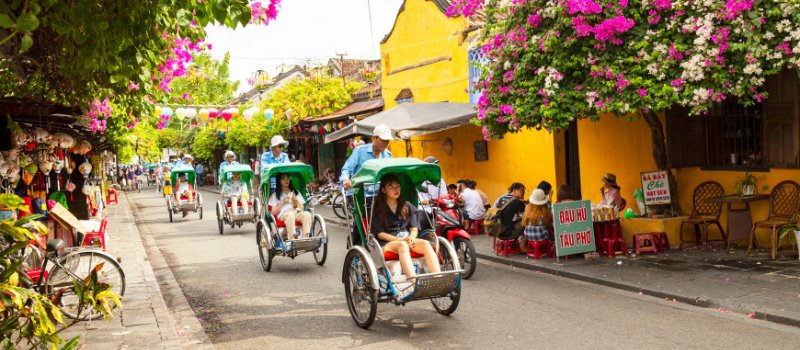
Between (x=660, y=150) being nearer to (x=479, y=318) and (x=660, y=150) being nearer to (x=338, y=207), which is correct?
(x=479, y=318)

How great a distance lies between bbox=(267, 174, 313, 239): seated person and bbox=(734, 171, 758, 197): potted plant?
6.43 metres

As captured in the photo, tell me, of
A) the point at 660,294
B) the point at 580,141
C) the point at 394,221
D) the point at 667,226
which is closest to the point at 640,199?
the point at 667,226

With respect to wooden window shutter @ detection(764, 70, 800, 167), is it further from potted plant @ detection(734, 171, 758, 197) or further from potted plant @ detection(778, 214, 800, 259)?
potted plant @ detection(778, 214, 800, 259)

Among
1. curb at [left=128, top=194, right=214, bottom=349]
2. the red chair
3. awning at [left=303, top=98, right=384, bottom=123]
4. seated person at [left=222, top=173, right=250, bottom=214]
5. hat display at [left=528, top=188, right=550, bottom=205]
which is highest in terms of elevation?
awning at [left=303, top=98, right=384, bottom=123]

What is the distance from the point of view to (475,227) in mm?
14117

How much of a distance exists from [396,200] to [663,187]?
18.6 feet

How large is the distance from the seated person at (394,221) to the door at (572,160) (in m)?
7.87

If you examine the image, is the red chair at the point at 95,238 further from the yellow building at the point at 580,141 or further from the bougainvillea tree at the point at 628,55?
the yellow building at the point at 580,141

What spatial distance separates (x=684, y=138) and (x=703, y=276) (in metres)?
3.46

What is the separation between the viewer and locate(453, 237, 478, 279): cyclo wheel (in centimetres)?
935

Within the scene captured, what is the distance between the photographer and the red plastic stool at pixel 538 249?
1066 cm

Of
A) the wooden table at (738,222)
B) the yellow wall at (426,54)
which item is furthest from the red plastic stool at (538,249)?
the yellow wall at (426,54)

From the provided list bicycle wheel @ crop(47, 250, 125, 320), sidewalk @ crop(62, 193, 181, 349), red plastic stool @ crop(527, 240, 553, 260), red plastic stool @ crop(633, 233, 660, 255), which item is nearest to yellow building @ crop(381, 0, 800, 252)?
red plastic stool @ crop(633, 233, 660, 255)

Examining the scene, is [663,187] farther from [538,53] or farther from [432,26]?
[432,26]
